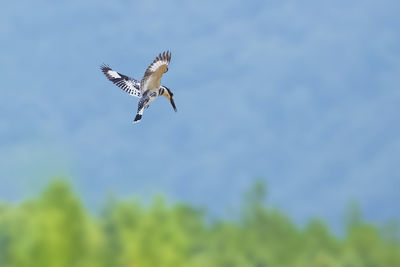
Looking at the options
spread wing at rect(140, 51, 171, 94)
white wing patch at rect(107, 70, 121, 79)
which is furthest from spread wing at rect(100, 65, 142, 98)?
spread wing at rect(140, 51, 171, 94)

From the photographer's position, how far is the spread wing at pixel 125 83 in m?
12.8

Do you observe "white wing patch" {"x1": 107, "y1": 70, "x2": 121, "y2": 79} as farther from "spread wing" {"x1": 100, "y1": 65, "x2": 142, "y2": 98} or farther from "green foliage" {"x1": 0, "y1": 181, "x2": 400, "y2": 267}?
"green foliage" {"x1": 0, "y1": 181, "x2": 400, "y2": 267}

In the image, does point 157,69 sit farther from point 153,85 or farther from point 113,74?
point 113,74

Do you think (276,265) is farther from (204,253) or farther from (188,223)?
(188,223)

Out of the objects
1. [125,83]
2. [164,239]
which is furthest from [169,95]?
[164,239]

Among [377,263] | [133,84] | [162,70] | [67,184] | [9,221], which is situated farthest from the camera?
[377,263]

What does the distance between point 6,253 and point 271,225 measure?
7097mm

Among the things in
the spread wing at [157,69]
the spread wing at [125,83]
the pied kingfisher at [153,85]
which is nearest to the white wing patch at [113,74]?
the spread wing at [125,83]

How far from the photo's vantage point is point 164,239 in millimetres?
18750

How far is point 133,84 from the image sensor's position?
512 inches

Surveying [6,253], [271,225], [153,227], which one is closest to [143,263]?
[153,227]

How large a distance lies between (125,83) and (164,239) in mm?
6316

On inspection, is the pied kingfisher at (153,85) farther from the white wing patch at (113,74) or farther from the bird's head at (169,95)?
the white wing patch at (113,74)

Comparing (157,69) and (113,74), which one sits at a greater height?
(113,74)
